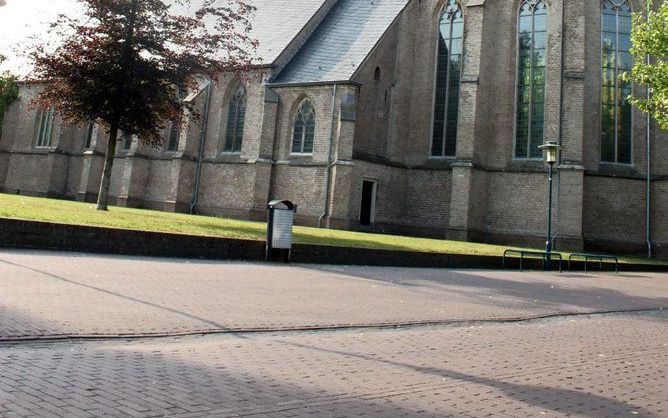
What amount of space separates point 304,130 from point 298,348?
886 inches

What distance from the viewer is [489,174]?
27672mm

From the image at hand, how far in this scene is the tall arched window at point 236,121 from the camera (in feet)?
99.7

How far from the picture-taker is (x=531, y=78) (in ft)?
91.5

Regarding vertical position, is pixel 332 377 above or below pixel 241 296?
below

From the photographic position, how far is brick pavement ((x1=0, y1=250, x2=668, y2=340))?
6.35 m

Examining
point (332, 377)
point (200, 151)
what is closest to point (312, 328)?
point (332, 377)

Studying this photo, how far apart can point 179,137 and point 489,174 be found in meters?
17.5

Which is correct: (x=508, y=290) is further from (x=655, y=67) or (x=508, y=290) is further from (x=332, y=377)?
(x=655, y=67)

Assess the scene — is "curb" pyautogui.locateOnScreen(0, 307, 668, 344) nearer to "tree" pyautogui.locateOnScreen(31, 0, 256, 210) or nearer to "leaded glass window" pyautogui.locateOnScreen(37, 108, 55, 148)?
"tree" pyautogui.locateOnScreen(31, 0, 256, 210)

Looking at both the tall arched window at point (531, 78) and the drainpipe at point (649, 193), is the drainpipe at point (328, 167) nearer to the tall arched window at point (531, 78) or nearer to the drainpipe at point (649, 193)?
the tall arched window at point (531, 78)

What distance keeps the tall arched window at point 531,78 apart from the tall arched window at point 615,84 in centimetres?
306

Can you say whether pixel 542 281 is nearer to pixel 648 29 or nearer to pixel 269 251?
pixel 269 251

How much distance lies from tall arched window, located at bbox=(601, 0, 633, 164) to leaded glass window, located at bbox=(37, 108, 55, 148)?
34337 mm

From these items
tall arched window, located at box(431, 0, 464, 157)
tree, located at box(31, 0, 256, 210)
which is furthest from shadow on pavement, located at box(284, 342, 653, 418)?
tall arched window, located at box(431, 0, 464, 157)
